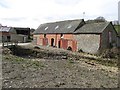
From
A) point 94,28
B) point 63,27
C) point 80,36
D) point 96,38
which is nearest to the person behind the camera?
point 96,38

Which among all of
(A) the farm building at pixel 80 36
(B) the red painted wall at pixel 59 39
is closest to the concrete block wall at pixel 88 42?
(A) the farm building at pixel 80 36

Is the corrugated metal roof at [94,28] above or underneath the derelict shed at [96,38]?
above

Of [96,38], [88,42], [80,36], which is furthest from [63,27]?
[96,38]

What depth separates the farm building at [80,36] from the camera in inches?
1529

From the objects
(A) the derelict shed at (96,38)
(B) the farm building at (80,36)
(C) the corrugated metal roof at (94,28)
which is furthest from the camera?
(C) the corrugated metal roof at (94,28)

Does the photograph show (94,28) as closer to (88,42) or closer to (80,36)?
(88,42)

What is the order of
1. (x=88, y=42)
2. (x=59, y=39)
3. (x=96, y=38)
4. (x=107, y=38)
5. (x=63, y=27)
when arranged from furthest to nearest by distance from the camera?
(x=63, y=27), (x=59, y=39), (x=88, y=42), (x=107, y=38), (x=96, y=38)

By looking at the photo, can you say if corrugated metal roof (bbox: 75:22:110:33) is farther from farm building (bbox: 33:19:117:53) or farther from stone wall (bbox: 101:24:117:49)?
stone wall (bbox: 101:24:117:49)

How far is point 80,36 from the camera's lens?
43.0 metres

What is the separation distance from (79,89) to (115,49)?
76.3 feet

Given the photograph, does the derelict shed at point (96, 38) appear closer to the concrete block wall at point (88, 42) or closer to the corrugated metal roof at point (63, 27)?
the concrete block wall at point (88, 42)

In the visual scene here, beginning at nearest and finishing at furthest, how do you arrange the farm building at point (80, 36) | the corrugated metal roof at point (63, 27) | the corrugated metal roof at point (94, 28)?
the farm building at point (80, 36), the corrugated metal roof at point (94, 28), the corrugated metal roof at point (63, 27)

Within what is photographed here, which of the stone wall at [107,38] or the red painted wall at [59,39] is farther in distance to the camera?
the red painted wall at [59,39]

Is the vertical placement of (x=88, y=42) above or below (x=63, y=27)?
below
